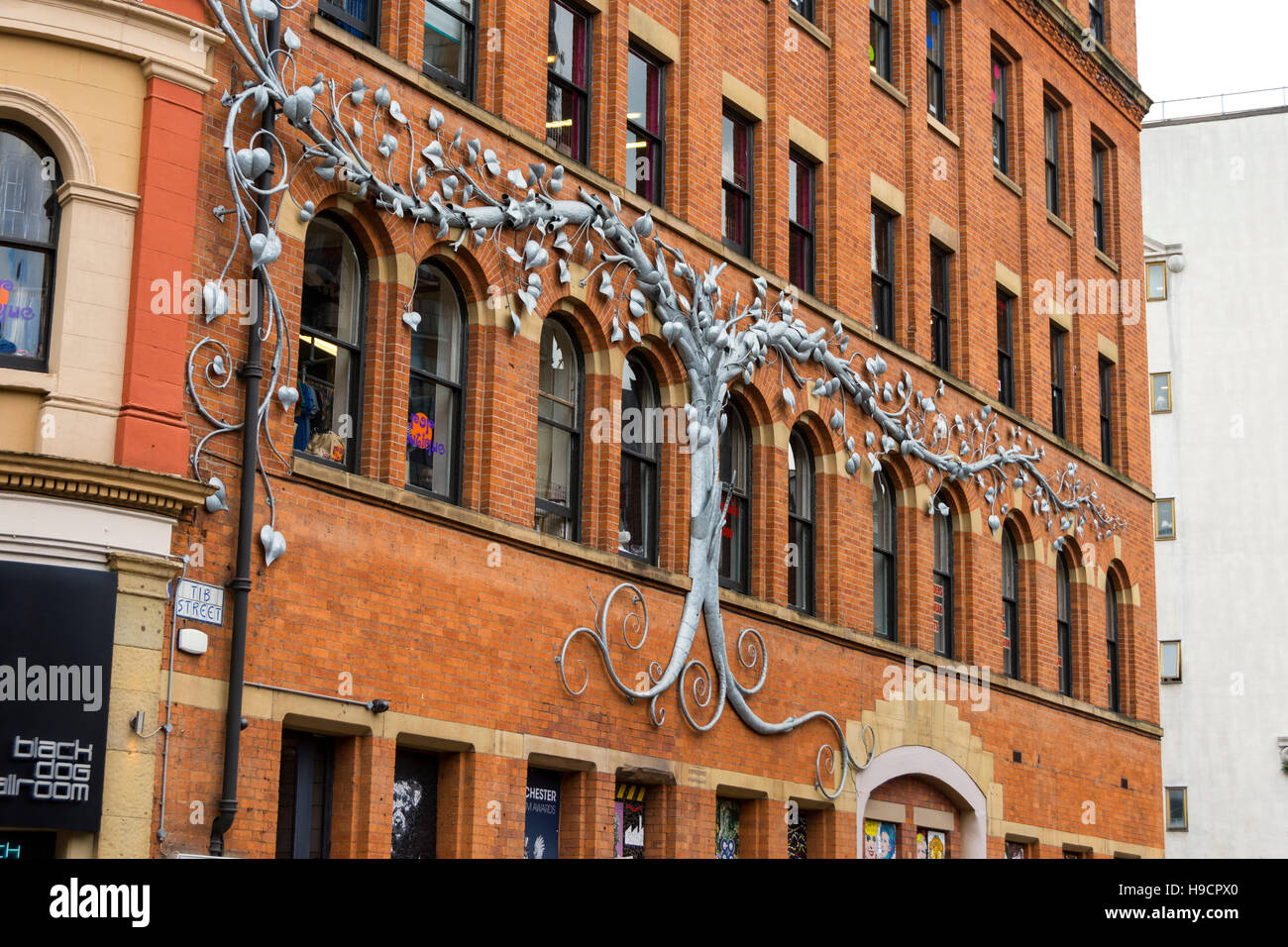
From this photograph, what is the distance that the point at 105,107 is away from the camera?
49.6 feet

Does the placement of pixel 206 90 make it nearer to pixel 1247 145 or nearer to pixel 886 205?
pixel 886 205

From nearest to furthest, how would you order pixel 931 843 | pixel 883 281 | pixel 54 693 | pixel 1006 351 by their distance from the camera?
1. pixel 54 693
2. pixel 931 843
3. pixel 883 281
4. pixel 1006 351

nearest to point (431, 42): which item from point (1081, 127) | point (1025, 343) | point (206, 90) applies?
point (206, 90)

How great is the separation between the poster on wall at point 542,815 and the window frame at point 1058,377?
16.2m

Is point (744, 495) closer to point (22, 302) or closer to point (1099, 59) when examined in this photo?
point (22, 302)

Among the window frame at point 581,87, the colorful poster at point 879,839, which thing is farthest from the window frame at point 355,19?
the colorful poster at point 879,839

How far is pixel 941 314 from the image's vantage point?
29.3 meters

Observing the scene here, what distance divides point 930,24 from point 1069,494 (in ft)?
27.7

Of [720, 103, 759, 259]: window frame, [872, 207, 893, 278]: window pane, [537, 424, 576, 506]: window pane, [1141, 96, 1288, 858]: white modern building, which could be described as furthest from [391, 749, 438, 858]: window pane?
[1141, 96, 1288, 858]: white modern building

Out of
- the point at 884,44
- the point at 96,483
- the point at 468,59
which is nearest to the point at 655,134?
the point at 468,59

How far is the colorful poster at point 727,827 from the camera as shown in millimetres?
22091

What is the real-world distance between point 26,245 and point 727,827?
1140 centimetres

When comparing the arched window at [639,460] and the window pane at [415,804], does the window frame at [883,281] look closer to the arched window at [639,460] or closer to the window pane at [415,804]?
the arched window at [639,460]

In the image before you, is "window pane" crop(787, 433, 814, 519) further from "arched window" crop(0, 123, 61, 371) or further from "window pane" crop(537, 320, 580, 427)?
"arched window" crop(0, 123, 61, 371)
